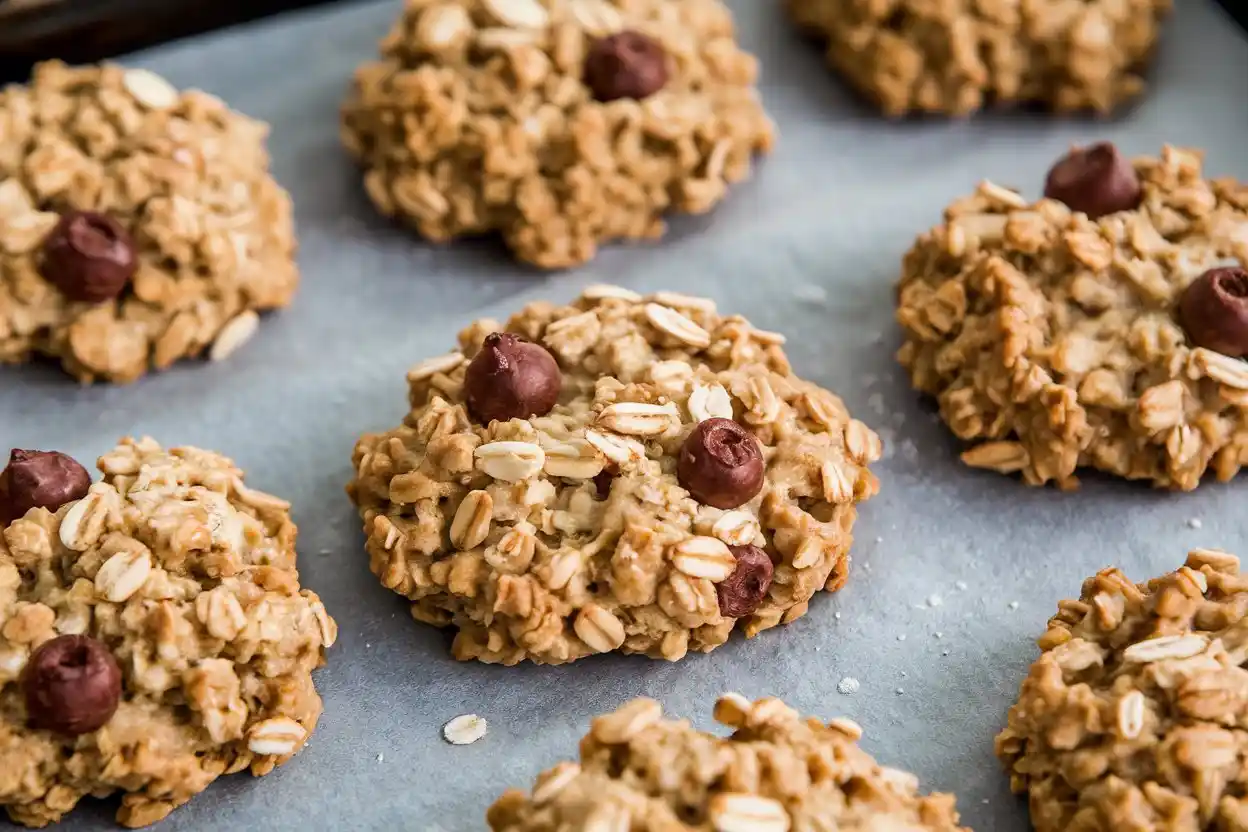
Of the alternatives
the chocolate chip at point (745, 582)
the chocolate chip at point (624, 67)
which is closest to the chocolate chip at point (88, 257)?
the chocolate chip at point (624, 67)

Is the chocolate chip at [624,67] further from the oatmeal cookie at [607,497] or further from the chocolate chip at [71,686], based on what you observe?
the chocolate chip at [71,686]

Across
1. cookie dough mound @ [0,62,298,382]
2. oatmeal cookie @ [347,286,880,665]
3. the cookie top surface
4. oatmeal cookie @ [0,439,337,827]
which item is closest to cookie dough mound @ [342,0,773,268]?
cookie dough mound @ [0,62,298,382]

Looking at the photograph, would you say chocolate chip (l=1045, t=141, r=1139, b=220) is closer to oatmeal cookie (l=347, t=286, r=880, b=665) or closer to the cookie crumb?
oatmeal cookie (l=347, t=286, r=880, b=665)

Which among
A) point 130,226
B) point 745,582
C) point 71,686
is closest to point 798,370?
point 745,582

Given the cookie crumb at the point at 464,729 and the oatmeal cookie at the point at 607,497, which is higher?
the oatmeal cookie at the point at 607,497

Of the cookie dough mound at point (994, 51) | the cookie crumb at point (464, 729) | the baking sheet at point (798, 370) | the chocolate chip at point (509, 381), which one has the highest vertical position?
the cookie dough mound at point (994, 51)

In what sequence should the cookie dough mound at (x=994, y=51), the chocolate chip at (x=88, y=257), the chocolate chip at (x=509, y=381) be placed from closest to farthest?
the chocolate chip at (x=509, y=381) < the chocolate chip at (x=88, y=257) < the cookie dough mound at (x=994, y=51)

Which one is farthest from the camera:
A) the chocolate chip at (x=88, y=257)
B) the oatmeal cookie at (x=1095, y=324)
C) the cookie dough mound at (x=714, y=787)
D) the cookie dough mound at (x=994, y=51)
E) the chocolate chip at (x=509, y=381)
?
the cookie dough mound at (x=994, y=51)

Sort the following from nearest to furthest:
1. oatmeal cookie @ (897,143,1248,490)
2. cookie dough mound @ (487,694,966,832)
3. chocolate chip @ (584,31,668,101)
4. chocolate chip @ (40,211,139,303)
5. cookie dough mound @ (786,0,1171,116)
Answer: cookie dough mound @ (487,694,966,832) < oatmeal cookie @ (897,143,1248,490) < chocolate chip @ (40,211,139,303) < chocolate chip @ (584,31,668,101) < cookie dough mound @ (786,0,1171,116)
